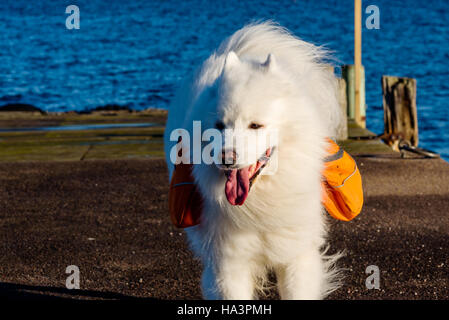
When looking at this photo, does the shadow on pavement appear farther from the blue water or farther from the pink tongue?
the blue water

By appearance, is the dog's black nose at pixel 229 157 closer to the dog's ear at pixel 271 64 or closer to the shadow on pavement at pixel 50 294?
the dog's ear at pixel 271 64

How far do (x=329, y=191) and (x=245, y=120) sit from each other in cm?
112

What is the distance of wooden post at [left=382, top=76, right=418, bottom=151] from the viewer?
9664 millimetres

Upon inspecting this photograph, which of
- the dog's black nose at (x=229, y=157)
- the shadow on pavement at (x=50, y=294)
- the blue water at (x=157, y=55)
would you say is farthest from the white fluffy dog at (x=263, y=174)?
the blue water at (x=157, y=55)

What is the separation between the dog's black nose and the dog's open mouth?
0.13m

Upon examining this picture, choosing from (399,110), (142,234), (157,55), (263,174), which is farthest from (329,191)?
(157,55)

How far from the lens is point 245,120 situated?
9.82 feet

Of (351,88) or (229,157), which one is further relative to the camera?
(351,88)

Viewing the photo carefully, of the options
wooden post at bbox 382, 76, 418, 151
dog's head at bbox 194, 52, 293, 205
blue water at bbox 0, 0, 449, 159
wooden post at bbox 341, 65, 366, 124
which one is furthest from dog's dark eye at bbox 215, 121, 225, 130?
wooden post at bbox 341, 65, 366, 124

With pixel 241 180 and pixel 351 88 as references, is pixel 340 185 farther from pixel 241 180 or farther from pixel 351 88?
pixel 351 88

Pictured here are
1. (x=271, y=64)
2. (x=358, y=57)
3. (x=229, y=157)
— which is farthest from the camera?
(x=358, y=57)

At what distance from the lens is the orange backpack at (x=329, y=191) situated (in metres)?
3.56
